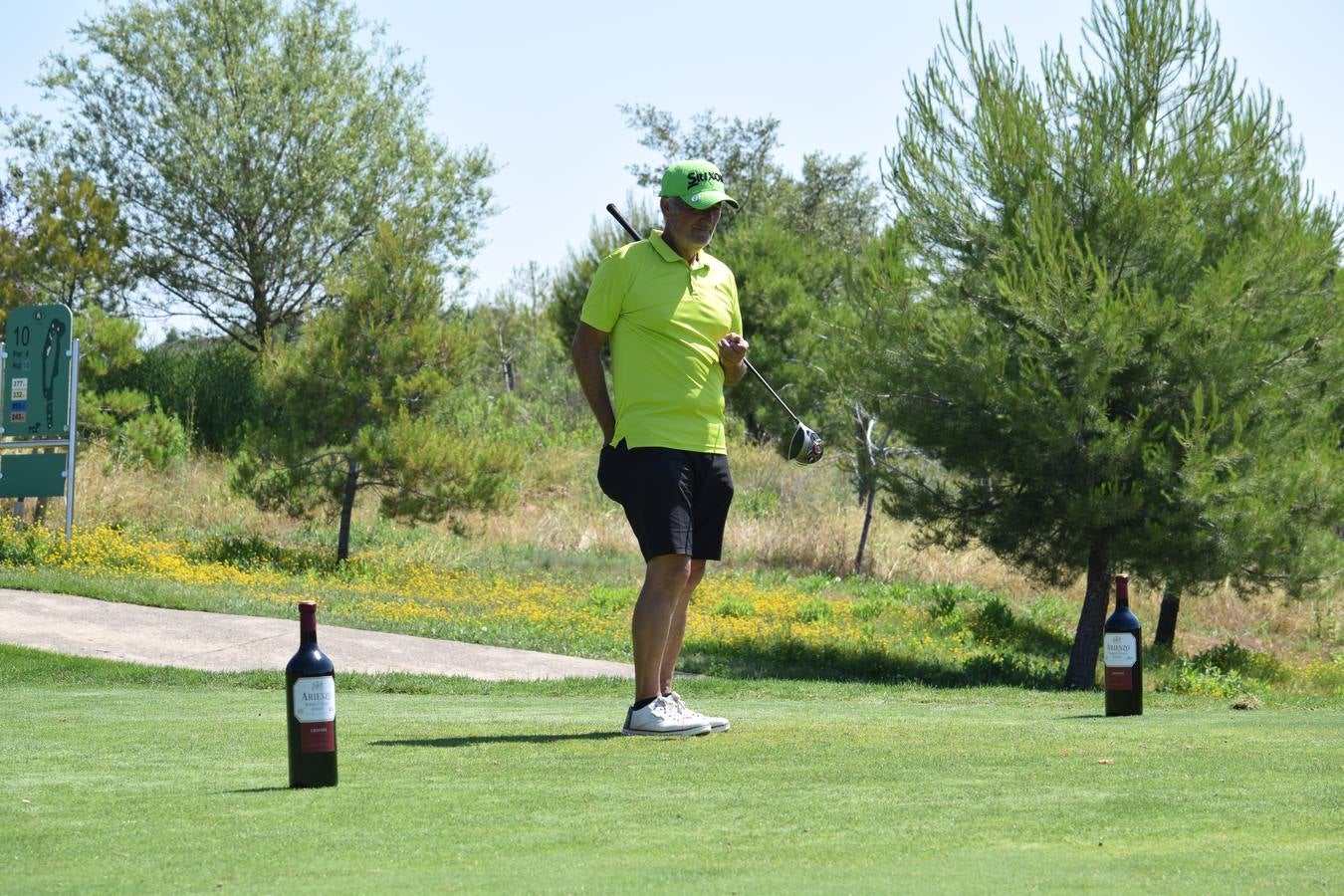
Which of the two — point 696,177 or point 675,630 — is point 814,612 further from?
point 696,177

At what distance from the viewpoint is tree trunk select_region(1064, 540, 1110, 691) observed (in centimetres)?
1522

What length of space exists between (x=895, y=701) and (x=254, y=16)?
31355 millimetres

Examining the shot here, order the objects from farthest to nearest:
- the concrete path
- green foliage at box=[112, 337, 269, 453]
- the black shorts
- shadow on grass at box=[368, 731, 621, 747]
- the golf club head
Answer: green foliage at box=[112, 337, 269, 453], the concrete path, the golf club head, the black shorts, shadow on grass at box=[368, 731, 621, 747]

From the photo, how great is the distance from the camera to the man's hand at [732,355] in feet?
22.1

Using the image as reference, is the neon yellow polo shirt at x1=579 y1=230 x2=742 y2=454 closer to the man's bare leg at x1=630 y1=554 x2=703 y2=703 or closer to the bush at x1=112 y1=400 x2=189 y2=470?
the man's bare leg at x1=630 y1=554 x2=703 y2=703

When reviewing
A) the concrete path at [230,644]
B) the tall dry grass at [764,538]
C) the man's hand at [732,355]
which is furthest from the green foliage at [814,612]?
the man's hand at [732,355]

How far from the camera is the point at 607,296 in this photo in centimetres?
657

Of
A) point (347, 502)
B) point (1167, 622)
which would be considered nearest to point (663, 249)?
point (1167, 622)

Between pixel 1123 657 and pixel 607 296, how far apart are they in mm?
3147

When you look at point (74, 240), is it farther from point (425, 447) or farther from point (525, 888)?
point (525, 888)

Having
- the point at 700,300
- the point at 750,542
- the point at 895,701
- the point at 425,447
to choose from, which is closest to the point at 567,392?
the point at 750,542

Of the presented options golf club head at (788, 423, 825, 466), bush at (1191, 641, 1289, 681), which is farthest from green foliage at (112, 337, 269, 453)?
golf club head at (788, 423, 825, 466)

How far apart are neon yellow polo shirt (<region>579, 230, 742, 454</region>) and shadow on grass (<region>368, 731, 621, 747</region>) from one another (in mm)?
1218

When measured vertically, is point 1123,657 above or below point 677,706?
above
